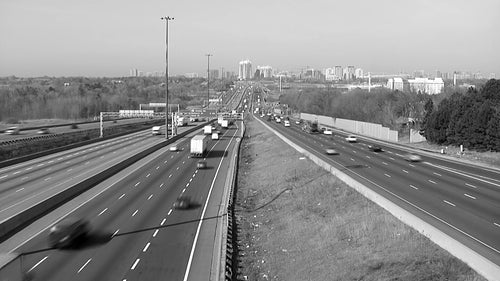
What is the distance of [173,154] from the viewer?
70.2m

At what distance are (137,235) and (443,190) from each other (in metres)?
20.7

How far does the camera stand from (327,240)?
24641mm

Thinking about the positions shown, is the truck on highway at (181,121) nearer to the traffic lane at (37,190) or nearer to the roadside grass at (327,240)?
the traffic lane at (37,190)

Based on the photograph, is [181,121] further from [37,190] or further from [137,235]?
[137,235]

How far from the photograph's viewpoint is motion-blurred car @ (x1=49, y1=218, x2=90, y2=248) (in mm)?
23859

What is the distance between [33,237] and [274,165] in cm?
3460

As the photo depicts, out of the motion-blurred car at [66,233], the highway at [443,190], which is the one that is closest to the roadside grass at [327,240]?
the highway at [443,190]

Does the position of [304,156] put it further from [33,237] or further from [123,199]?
[33,237]

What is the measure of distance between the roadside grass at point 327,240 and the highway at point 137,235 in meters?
2.61

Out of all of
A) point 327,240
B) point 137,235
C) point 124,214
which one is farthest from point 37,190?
point 327,240

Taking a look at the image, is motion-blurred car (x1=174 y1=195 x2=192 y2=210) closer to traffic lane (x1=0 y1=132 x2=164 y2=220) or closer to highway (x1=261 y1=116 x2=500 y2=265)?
traffic lane (x1=0 y1=132 x2=164 y2=220)

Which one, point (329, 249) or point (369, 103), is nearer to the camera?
point (329, 249)

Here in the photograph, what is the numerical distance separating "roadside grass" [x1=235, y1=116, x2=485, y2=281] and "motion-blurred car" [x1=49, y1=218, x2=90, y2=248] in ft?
27.9

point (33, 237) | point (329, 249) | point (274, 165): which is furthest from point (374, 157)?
point (33, 237)
